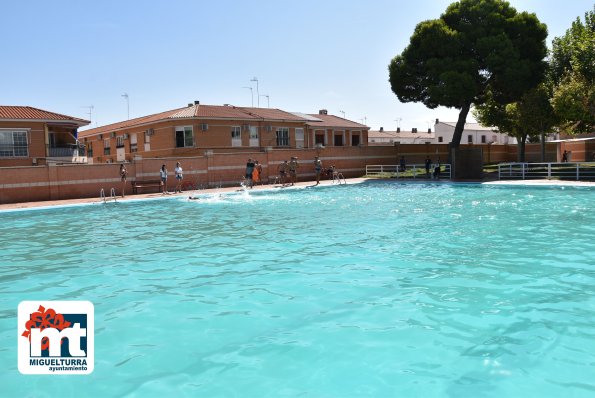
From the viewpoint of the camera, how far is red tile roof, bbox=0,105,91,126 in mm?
32469

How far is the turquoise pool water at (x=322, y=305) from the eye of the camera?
16.4 feet

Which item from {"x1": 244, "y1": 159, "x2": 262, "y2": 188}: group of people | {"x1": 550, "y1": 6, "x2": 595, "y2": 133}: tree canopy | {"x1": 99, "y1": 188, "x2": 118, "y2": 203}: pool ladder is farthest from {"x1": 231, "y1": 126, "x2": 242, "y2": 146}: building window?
{"x1": 550, "y1": 6, "x2": 595, "y2": 133}: tree canopy

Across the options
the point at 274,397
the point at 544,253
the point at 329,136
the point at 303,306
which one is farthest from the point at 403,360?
the point at 329,136

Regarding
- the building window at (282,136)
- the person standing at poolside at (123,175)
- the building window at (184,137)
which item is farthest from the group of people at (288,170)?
the person standing at poolside at (123,175)

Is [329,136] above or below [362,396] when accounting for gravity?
above

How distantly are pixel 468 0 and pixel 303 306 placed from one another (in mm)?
34836

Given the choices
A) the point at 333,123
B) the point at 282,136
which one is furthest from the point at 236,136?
the point at 333,123

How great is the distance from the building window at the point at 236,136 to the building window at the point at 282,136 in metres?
4.26

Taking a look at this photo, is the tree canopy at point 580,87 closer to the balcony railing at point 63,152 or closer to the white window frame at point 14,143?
the balcony railing at point 63,152

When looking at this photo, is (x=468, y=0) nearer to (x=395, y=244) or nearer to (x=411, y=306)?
(x=395, y=244)

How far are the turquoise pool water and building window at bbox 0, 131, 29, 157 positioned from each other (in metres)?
20.2

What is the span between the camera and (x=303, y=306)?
723 centimetres

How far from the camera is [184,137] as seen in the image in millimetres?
38906

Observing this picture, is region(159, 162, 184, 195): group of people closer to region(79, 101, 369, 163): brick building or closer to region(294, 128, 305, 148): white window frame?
region(79, 101, 369, 163): brick building
